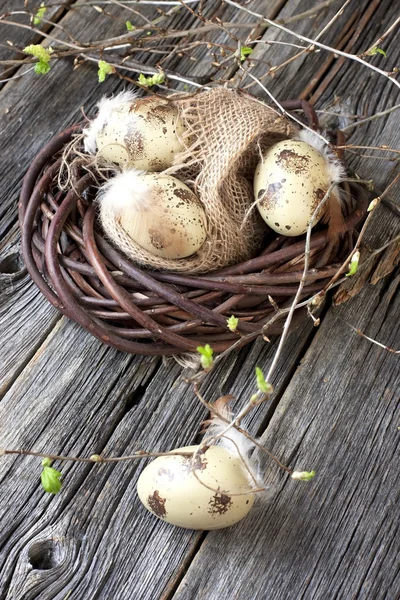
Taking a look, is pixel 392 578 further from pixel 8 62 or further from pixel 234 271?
pixel 8 62

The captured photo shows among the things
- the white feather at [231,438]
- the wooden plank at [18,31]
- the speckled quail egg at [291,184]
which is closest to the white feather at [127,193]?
the speckled quail egg at [291,184]

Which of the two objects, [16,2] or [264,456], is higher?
[16,2]

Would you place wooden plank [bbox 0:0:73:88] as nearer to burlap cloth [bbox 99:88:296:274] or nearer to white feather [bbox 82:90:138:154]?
white feather [bbox 82:90:138:154]

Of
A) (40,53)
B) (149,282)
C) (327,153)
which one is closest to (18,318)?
(149,282)

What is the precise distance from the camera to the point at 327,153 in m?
0.96

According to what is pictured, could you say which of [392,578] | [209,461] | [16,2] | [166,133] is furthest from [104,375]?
[16,2]

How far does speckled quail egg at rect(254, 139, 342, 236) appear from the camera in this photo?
893mm

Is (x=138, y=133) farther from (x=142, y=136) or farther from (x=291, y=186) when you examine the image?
(x=291, y=186)

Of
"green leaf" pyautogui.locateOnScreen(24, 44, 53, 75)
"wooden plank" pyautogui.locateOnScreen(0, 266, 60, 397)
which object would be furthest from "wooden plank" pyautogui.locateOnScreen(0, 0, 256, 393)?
"green leaf" pyautogui.locateOnScreen(24, 44, 53, 75)

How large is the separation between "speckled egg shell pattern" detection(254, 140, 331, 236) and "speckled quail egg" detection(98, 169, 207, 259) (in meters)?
0.09

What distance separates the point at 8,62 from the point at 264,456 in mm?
772

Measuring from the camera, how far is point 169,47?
1.26 meters

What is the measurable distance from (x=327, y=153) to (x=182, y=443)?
1.51 feet

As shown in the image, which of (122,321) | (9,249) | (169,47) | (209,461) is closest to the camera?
(209,461)
